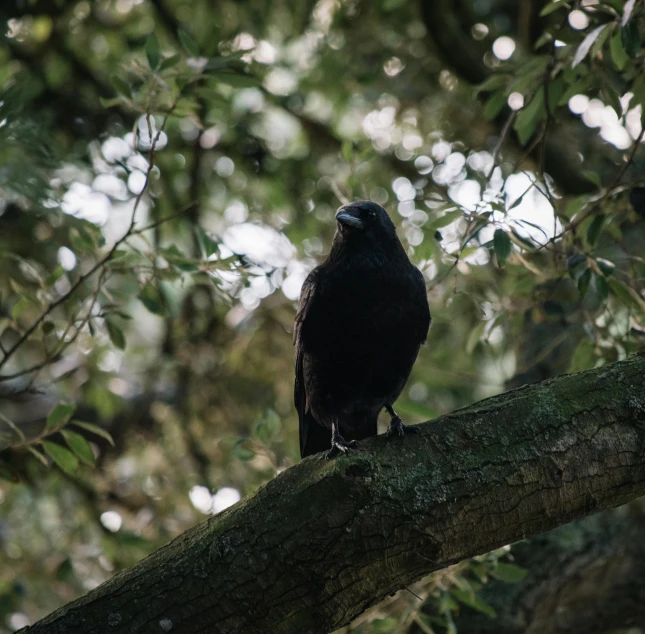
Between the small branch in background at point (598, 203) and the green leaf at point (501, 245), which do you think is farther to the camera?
the small branch in background at point (598, 203)

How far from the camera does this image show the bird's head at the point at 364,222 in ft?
11.7

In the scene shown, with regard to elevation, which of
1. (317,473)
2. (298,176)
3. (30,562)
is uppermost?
(317,473)

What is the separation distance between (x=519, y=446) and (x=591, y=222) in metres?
1.17

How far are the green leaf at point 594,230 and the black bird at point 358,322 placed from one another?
2.50 ft

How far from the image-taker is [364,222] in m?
3.62

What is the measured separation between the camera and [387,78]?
597 centimetres

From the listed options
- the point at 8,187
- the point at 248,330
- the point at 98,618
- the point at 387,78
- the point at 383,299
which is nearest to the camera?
the point at 98,618

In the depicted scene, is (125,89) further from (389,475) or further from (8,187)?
(389,475)

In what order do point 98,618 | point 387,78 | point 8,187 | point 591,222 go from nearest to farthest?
point 98,618
point 591,222
point 8,187
point 387,78

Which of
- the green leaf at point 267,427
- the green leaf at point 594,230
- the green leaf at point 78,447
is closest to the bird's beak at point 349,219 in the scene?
the green leaf at point 267,427

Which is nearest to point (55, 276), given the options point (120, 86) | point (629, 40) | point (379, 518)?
point (120, 86)

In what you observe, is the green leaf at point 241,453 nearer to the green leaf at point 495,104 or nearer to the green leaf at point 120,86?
the green leaf at point 120,86

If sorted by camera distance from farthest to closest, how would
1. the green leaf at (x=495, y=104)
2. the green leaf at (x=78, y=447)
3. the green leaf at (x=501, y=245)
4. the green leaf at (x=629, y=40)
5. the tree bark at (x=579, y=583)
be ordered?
the tree bark at (x=579, y=583) → the green leaf at (x=495, y=104) → the green leaf at (x=78, y=447) → the green leaf at (x=501, y=245) → the green leaf at (x=629, y=40)

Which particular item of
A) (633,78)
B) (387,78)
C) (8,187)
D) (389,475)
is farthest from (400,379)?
(387,78)
